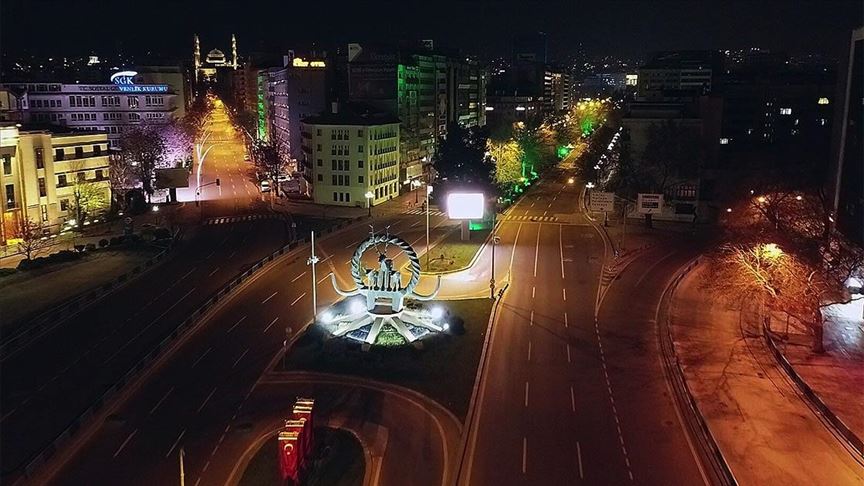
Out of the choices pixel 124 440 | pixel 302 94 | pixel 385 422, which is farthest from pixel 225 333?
pixel 302 94

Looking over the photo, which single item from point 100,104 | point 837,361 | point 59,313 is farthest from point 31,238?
point 837,361

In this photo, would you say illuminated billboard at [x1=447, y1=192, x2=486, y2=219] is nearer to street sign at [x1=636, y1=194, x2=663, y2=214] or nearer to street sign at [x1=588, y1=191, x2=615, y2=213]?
street sign at [x1=588, y1=191, x2=615, y2=213]

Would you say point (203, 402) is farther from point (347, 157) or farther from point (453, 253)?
point (347, 157)

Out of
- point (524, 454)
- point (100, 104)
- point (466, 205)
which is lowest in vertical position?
point (524, 454)

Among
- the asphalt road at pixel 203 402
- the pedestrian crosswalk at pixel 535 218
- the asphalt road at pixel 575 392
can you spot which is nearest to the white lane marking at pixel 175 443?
the asphalt road at pixel 203 402

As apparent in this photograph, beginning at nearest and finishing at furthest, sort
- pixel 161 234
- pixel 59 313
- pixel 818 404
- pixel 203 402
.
Answer: 1. pixel 818 404
2. pixel 203 402
3. pixel 59 313
4. pixel 161 234

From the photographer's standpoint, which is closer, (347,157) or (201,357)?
(201,357)
